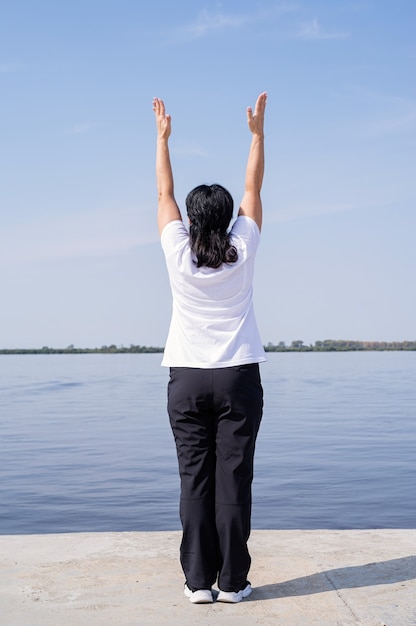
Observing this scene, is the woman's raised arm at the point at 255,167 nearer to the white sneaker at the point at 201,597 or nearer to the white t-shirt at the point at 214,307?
the white t-shirt at the point at 214,307

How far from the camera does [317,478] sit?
13.3 m

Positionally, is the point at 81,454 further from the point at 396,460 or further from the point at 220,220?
the point at 220,220

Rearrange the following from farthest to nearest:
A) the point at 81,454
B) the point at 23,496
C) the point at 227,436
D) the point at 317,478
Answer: the point at 81,454 < the point at 317,478 < the point at 23,496 < the point at 227,436

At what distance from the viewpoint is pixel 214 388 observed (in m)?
4.32

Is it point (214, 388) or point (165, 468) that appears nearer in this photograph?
point (214, 388)

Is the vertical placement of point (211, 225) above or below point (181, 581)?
above

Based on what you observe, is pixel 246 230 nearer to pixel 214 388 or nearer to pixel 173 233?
pixel 173 233

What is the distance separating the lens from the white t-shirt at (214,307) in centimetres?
438

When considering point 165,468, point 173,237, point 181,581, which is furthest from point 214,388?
point 165,468

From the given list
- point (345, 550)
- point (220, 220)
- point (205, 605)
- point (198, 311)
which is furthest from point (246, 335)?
point (345, 550)

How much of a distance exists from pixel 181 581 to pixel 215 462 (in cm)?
78

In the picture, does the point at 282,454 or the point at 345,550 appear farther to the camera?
the point at 282,454

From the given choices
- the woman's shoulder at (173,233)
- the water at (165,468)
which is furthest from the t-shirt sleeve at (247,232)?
A: the water at (165,468)

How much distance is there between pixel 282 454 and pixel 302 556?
1105 cm
